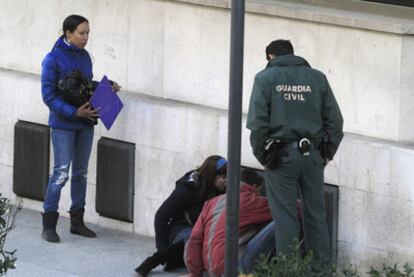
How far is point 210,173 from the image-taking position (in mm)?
8297

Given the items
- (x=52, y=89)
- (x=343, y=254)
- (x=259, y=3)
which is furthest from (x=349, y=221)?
(x=52, y=89)

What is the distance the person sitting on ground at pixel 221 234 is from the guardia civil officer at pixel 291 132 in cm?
33

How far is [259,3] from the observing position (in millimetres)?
8586

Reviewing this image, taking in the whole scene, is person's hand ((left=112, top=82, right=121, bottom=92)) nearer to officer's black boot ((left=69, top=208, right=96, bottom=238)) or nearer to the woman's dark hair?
officer's black boot ((left=69, top=208, right=96, bottom=238))

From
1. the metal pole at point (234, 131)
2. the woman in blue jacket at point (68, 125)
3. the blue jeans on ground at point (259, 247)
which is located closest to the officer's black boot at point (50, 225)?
the woman in blue jacket at point (68, 125)

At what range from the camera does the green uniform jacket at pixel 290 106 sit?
7359 mm

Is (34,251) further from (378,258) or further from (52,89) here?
(378,258)

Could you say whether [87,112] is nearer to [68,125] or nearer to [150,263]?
[68,125]

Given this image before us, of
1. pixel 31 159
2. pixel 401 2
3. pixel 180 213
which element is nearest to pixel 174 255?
pixel 180 213

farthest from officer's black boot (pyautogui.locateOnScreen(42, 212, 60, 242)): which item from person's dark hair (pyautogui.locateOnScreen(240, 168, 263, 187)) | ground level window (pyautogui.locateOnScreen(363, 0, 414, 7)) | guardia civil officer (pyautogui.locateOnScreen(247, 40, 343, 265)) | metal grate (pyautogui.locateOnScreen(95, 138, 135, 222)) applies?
ground level window (pyautogui.locateOnScreen(363, 0, 414, 7))

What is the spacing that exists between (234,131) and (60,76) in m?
3.58

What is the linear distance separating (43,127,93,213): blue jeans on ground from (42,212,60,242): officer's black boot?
0.04 m

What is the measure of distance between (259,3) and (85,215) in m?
2.25

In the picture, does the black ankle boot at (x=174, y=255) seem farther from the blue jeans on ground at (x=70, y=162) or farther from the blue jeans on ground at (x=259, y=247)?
the blue jeans on ground at (x=70, y=162)
